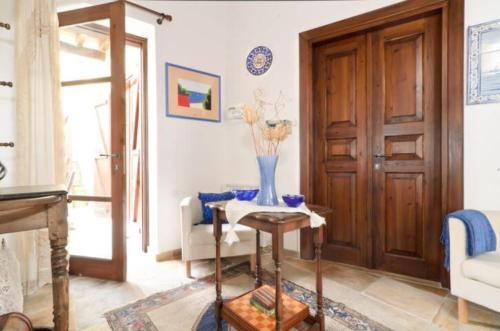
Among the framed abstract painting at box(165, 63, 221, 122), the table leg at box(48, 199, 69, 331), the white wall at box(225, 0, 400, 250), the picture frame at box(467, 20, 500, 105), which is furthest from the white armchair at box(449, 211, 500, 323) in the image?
the framed abstract painting at box(165, 63, 221, 122)

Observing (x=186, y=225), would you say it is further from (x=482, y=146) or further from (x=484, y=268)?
(x=482, y=146)

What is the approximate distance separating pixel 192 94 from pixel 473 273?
8.94 feet

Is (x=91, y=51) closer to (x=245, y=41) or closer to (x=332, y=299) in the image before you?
(x=245, y=41)

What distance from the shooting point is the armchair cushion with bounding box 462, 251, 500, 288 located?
1485mm

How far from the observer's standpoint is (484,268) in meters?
1.53

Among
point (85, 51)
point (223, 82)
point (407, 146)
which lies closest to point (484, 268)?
point (407, 146)

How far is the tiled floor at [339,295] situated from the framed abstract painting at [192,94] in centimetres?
155

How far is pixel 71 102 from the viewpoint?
2.34m

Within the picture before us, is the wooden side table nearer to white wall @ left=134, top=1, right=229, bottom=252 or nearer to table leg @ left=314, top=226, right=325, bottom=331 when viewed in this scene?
table leg @ left=314, top=226, right=325, bottom=331

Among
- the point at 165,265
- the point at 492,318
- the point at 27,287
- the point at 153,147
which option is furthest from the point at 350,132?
the point at 27,287

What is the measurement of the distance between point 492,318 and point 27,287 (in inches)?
125

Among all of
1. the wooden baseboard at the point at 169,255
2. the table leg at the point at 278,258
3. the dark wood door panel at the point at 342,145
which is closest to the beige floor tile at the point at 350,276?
the dark wood door panel at the point at 342,145

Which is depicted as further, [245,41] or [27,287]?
[245,41]

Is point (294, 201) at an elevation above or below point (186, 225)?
above
